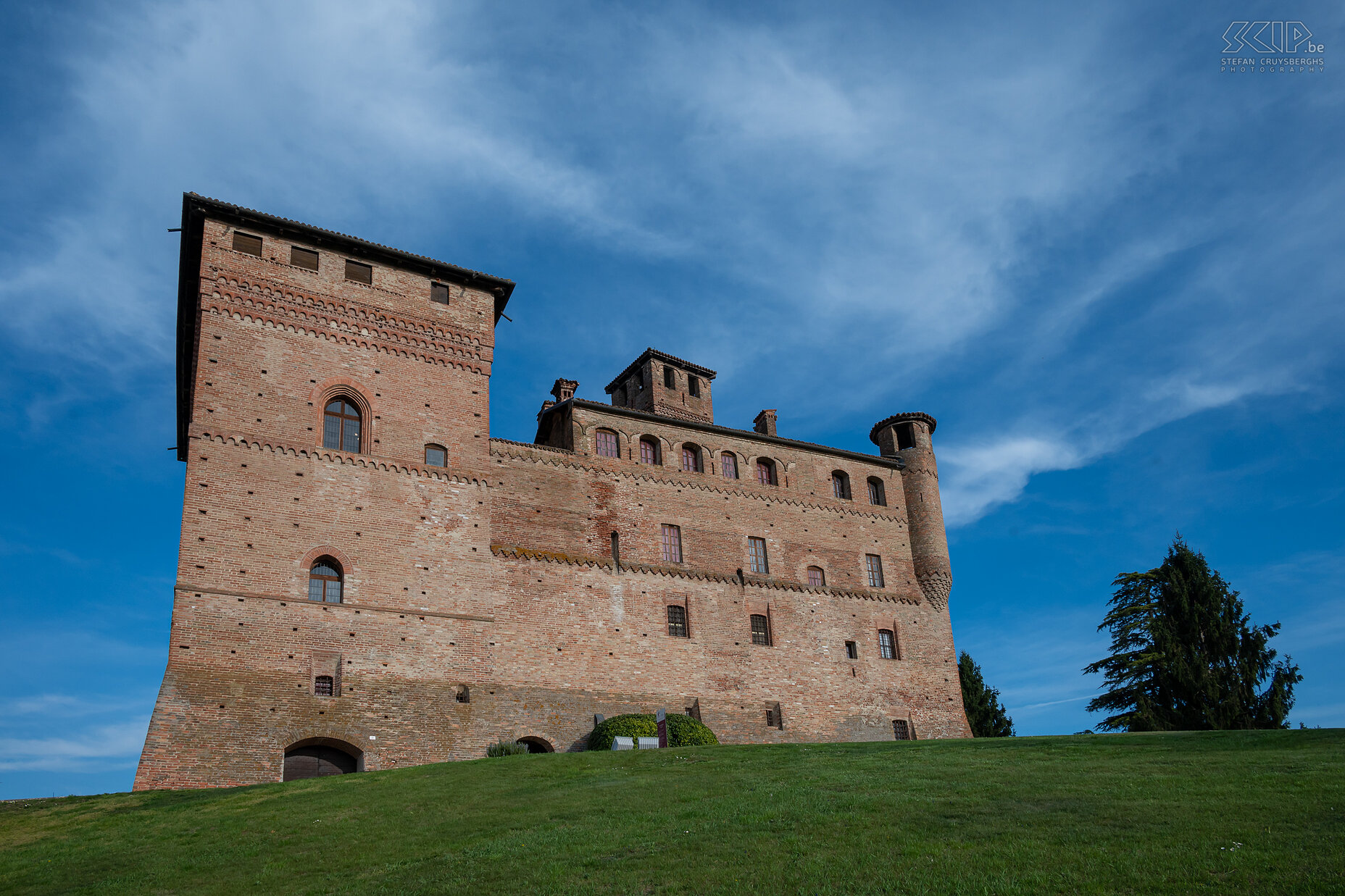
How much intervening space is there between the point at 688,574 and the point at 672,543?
1.19 meters

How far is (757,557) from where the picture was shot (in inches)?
1390

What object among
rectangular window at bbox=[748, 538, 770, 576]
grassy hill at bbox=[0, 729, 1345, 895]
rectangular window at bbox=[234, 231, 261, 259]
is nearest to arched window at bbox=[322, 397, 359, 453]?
rectangular window at bbox=[234, 231, 261, 259]

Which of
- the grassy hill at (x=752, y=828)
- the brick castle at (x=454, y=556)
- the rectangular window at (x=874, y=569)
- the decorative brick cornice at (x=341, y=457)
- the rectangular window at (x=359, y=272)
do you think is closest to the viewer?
the grassy hill at (x=752, y=828)

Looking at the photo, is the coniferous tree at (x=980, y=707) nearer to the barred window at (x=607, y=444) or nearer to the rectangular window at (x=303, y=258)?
the barred window at (x=607, y=444)

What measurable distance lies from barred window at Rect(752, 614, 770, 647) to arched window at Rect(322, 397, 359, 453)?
14366mm

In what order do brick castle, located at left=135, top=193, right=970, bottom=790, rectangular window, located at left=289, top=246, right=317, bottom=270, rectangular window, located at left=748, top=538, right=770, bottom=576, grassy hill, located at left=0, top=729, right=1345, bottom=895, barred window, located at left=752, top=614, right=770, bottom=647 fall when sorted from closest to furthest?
grassy hill, located at left=0, top=729, right=1345, bottom=895 → brick castle, located at left=135, top=193, right=970, bottom=790 → rectangular window, located at left=289, top=246, right=317, bottom=270 → barred window, located at left=752, top=614, right=770, bottom=647 → rectangular window, located at left=748, top=538, right=770, bottom=576

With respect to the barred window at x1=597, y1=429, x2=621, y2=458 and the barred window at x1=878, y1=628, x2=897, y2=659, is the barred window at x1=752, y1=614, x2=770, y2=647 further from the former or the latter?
the barred window at x1=597, y1=429, x2=621, y2=458

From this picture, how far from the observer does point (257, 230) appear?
28219 mm

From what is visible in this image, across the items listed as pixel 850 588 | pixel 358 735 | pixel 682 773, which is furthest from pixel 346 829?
pixel 850 588

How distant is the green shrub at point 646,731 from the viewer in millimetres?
27234

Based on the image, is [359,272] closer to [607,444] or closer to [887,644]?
[607,444]

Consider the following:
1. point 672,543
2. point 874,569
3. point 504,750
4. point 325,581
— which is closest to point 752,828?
point 504,750

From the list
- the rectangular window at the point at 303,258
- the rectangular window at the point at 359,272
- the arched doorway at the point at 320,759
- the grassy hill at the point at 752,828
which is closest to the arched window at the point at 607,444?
the rectangular window at the point at 359,272

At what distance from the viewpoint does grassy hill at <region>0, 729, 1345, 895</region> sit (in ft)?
36.6
